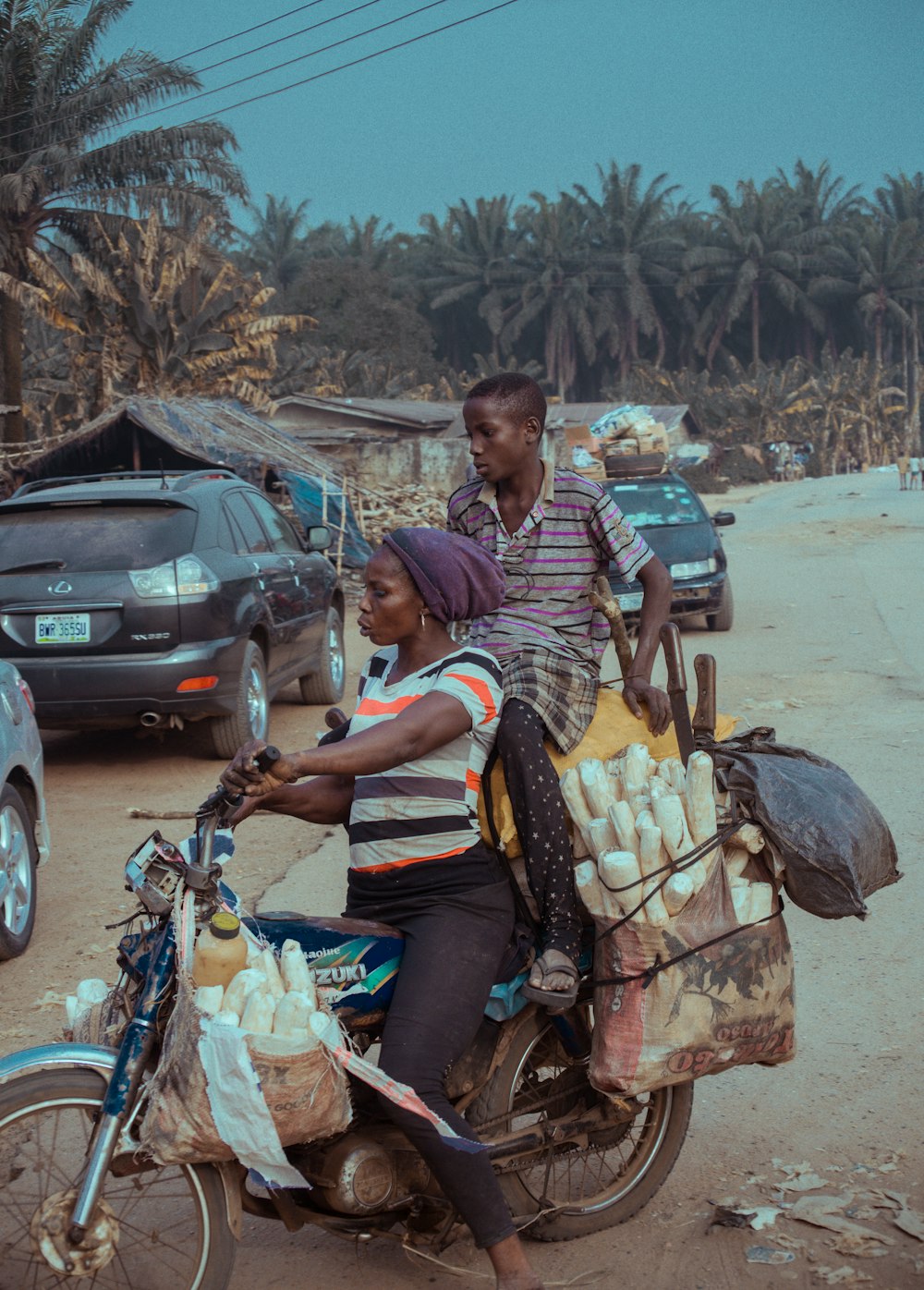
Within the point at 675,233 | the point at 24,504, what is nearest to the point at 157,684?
the point at 24,504

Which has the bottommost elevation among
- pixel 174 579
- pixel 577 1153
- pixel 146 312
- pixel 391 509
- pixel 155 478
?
pixel 577 1153

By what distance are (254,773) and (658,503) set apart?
1345cm

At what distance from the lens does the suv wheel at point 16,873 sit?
17.1 feet

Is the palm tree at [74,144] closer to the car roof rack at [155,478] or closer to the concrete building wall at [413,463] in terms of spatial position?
the concrete building wall at [413,463]

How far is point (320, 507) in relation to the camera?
68.6 ft

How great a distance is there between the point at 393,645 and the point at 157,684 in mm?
5002

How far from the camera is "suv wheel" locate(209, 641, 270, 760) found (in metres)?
8.42

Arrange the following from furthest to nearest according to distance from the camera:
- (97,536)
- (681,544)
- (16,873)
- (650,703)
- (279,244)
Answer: (279,244) < (681,544) < (97,536) < (16,873) < (650,703)

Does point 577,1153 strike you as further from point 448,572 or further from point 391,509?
point 391,509

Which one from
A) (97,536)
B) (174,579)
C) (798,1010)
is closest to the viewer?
(798,1010)

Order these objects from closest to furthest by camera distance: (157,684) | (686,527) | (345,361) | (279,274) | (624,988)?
(624,988) < (157,684) < (686,527) < (345,361) < (279,274)

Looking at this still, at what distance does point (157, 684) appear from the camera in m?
7.92

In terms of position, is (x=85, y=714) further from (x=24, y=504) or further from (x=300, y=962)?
(x=300, y=962)

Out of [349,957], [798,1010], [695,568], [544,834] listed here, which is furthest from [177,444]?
[349,957]
